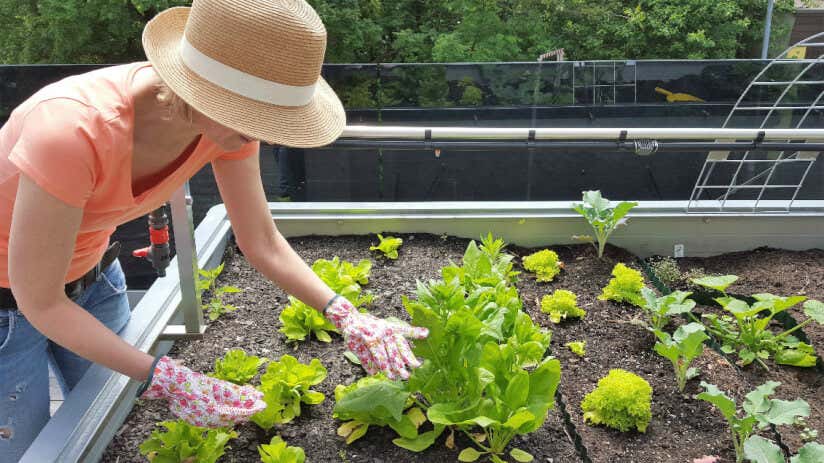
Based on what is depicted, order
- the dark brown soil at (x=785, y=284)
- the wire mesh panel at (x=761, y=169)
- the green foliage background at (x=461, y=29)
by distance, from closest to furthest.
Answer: the dark brown soil at (x=785, y=284) < the wire mesh panel at (x=761, y=169) < the green foliage background at (x=461, y=29)

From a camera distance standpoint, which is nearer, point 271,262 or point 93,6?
point 271,262

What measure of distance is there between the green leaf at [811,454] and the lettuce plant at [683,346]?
40 cm

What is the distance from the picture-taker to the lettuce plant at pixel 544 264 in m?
2.50

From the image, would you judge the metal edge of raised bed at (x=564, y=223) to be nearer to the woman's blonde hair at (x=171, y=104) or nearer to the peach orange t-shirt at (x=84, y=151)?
the peach orange t-shirt at (x=84, y=151)

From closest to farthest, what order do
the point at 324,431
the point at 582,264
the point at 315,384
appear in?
the point at 324,431 → the point at 315,384 → the point at 582,264

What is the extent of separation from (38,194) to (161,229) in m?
0.70

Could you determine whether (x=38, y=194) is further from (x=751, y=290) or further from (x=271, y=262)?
(x=751, y=290)

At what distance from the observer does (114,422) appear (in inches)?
61.9

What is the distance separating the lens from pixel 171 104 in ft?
3.71

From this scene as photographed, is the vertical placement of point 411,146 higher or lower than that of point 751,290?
higher

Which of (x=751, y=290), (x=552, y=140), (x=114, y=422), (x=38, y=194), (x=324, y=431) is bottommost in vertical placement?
(x=751, y=290)

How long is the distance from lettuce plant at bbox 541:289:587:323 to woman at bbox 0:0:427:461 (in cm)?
91

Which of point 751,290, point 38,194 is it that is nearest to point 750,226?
point 751,290

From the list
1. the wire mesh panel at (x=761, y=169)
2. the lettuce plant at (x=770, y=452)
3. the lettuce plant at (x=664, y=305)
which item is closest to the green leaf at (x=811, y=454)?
the lettuce plant at (x=770, y=452)
